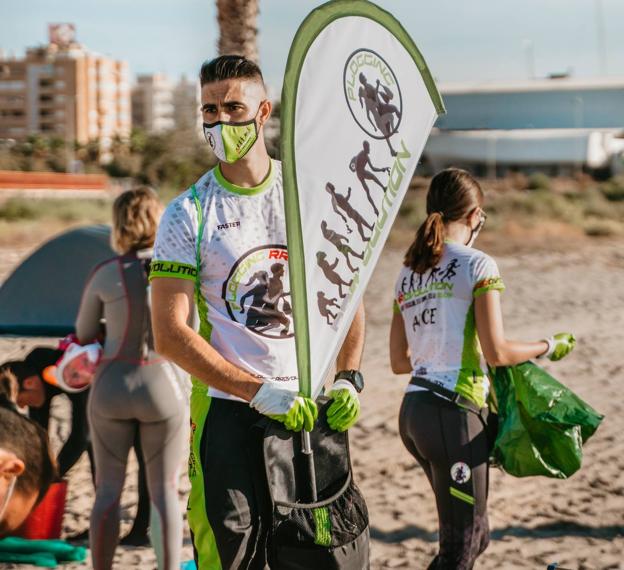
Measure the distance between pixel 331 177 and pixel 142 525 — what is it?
3.03 m

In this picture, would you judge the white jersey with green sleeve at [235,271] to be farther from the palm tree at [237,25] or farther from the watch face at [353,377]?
the palm tree at [237,25]

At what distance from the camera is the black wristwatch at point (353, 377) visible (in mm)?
2795

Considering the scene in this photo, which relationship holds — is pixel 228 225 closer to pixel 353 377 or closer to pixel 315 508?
pixel 353 377

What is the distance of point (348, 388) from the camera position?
2723mm

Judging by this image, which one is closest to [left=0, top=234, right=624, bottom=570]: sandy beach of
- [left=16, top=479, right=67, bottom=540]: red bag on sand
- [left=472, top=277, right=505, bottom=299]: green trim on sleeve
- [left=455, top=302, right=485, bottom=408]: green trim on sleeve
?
[left=16, top=479, right=67, bottom=540]: red bag on sand

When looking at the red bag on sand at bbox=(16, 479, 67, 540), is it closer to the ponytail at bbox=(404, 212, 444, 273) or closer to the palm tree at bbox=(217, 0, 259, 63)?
the ponytail at bbox=(404, 212, 444, 273)

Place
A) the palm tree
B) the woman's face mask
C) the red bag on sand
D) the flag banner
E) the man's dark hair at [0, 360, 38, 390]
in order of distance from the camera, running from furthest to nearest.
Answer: the palm tree < the man's dark hair at [0, 360, 38, 390] < the red bag on sand < the woman's face mask < the flag banner

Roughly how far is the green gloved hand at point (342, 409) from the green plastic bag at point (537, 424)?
3.83ft

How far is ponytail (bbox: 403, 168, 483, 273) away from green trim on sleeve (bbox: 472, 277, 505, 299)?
188mm

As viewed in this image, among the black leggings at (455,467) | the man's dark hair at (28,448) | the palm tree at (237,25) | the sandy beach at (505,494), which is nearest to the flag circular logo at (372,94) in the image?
the black leggings at (455,467)

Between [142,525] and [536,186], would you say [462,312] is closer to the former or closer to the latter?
[142,525]

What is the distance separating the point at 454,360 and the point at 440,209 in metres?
0.56

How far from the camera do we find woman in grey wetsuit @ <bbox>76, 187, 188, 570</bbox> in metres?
4.05

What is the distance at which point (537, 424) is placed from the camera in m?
3.73
